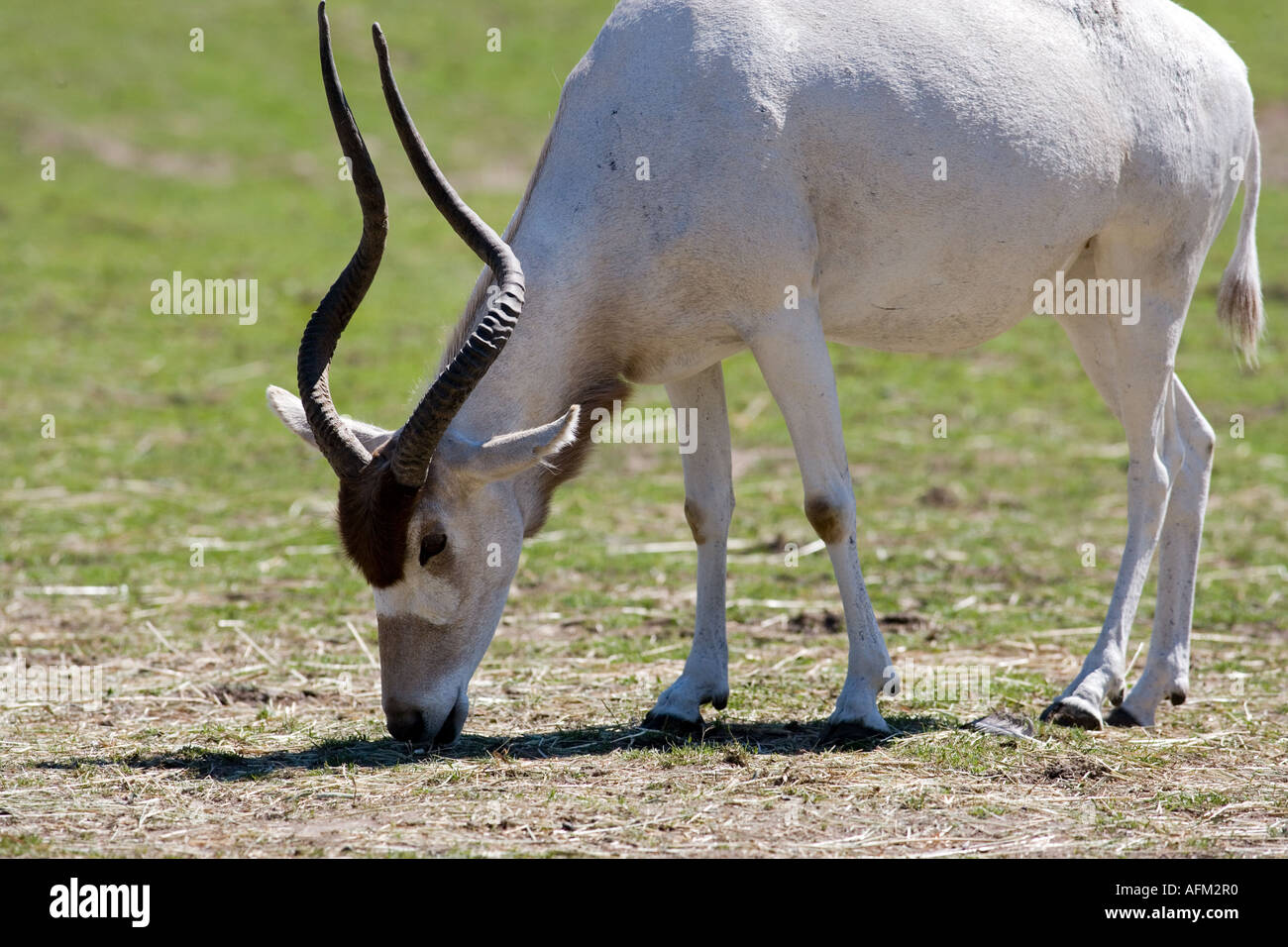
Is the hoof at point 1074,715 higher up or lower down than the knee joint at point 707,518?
lower down

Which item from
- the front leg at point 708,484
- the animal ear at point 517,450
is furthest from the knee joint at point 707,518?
the animal ear at point 517,450

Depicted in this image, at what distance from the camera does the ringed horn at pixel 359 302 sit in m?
5.48

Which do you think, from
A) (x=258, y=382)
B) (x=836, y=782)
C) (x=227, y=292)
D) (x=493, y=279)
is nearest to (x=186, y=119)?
(x=227, y=292)

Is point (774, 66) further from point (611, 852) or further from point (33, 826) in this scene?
point (33, 826)

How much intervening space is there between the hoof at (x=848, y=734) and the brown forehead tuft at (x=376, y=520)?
1769mm

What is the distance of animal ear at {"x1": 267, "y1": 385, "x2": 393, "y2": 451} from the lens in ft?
19.6

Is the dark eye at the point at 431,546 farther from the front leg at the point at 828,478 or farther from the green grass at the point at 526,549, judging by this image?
the front leg at the point at 828,478

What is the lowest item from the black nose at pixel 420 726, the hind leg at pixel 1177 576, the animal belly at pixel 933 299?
the black nose at pixel 420 726

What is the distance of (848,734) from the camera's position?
6.06 meters

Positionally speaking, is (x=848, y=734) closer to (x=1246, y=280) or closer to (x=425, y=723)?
(x=425, y=723)

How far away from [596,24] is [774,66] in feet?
81.3

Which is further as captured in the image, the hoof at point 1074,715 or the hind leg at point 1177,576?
the hind leg at point 1177,576

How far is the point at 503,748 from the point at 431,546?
2.87 feet

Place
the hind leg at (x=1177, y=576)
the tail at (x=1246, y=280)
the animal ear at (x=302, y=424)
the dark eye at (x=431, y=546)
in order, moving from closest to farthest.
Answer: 1. the dark eye at (x=431, y=546)
2. the animal ear at (x=302, y=424)
3. the hind leg at (x=1177, y=576)
4. the tail at (x=1246, y=280)
